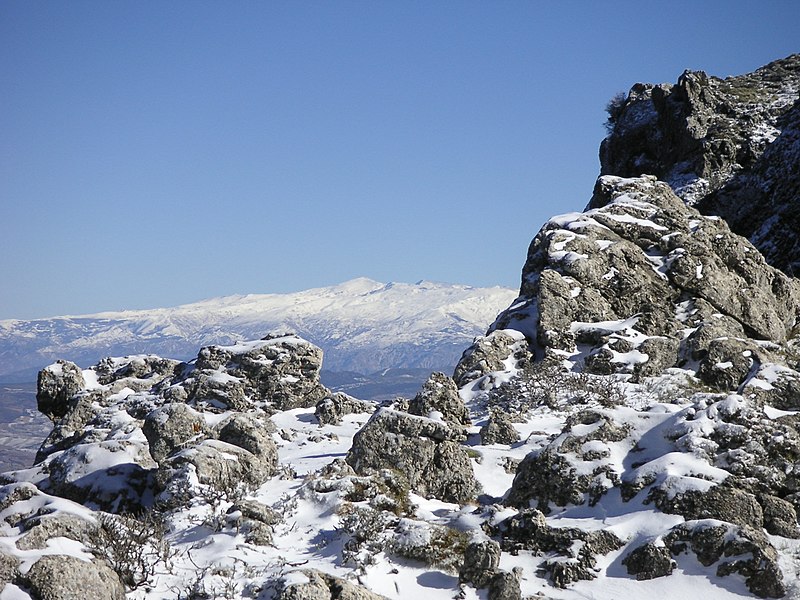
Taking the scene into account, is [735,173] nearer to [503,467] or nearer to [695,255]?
[695,255]

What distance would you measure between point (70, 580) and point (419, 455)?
1070 cm

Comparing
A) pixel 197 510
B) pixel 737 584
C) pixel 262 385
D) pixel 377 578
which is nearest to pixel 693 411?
pixel 737 584

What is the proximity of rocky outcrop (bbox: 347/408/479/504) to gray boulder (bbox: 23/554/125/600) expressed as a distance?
27.8 feet

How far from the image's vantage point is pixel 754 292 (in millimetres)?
35906

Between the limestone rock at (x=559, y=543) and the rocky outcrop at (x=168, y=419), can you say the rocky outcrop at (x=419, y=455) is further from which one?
the limestone rock at (x=559, y=543)

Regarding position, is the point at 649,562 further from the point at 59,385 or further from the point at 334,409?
the point at 59,385

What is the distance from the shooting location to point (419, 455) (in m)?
20.3

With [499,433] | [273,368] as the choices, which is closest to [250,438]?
[499,433]

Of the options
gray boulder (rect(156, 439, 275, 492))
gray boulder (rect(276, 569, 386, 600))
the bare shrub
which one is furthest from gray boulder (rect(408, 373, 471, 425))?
gray boulder (rect(276, 569, 386, 600))

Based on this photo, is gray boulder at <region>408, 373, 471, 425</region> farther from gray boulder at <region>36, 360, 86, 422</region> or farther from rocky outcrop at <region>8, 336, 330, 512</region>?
gray boulder at <region>36, 360, 86, 422</region>

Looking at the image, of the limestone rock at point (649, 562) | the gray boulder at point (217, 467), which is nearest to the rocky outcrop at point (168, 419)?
the gray boulder at point (217, 467)

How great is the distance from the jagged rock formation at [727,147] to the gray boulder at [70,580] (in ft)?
153

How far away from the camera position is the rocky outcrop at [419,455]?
65.4 ft

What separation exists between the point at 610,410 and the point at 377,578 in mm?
9371
